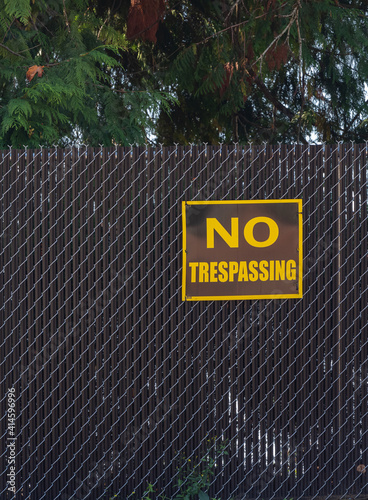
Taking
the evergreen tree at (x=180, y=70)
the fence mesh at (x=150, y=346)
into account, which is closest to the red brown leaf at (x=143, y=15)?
the evergreen tree at (x=180, y=70)

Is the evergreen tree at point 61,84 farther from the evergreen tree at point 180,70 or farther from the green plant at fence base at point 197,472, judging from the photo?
the green plant at fence base at point 197,472

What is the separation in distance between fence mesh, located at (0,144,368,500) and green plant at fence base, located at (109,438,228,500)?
14 millimetres

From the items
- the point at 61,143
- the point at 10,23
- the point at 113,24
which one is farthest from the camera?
the point at 113,24

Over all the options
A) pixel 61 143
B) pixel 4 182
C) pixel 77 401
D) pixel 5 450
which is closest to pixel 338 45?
pixel 61 143

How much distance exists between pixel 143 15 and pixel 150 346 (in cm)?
334

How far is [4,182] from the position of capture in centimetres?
410

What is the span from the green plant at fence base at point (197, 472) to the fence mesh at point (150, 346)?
1 cm

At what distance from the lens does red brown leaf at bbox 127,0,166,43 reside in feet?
18.9

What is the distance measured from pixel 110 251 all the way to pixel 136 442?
4.26ft

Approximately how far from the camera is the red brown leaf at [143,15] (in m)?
5.75

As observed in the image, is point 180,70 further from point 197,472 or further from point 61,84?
point 197,472

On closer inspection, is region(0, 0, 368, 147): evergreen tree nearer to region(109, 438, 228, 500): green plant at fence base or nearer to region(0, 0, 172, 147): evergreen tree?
region(0, 0, 172, 147): evergreen tree

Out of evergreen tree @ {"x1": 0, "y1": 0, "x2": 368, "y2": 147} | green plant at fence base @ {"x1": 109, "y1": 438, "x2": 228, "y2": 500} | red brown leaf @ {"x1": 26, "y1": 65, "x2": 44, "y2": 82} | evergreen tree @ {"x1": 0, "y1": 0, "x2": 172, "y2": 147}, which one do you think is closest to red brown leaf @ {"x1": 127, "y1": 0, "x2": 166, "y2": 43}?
evergreen tree @ {"x1": 0, "y1": 0, "x2": 368, "y2": 147}

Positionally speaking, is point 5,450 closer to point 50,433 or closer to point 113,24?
point 50,433
